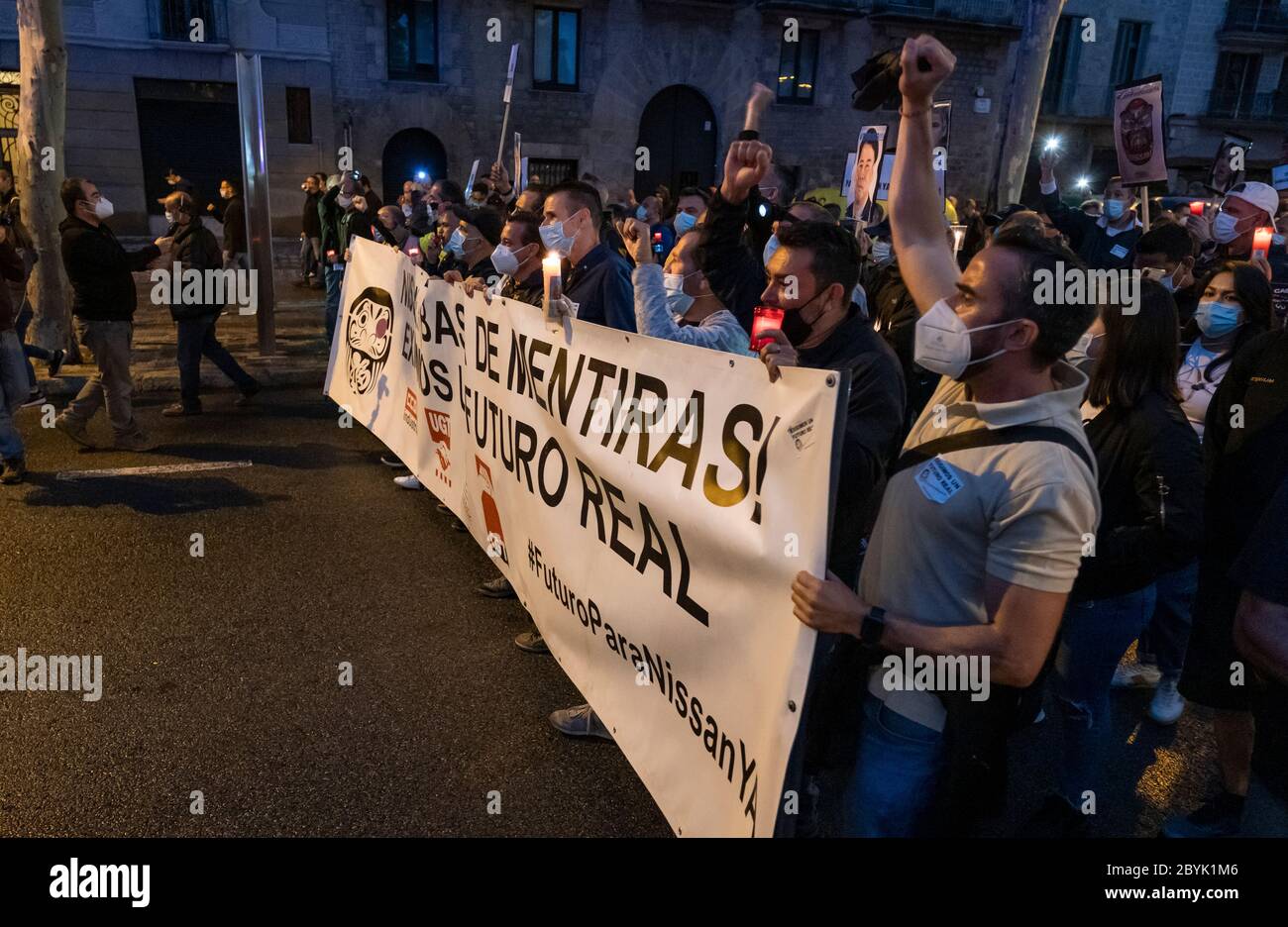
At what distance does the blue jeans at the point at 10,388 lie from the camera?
593 centimetres

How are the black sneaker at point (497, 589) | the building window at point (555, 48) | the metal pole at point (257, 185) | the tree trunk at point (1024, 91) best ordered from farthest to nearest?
the building window at point (555, 48), the tree trunk at point (1024, 91), the metal pole at point (257, 185), the black sneaker at point (497, 589)

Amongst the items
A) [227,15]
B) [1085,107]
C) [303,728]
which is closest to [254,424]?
[303,728]

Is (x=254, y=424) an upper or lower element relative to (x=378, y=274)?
lower

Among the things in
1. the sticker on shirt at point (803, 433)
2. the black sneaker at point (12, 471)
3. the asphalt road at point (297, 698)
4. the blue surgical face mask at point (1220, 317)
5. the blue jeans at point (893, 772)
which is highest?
the blue surgical face mask at point (1220, 317)

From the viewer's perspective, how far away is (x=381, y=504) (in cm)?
597

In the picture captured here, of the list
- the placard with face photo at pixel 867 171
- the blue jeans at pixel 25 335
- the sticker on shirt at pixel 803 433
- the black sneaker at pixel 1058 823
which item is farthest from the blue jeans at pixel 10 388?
the placard with face photo at pixel 867 171

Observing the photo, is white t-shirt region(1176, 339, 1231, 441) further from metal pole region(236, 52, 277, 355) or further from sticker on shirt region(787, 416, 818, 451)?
metal pole region(236, 52, 277, 355)

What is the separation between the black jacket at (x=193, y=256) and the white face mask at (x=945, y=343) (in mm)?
7149

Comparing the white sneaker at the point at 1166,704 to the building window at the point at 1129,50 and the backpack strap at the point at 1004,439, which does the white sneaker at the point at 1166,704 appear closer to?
the backpack strap at the point at 1004,439

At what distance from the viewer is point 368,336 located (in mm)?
6242

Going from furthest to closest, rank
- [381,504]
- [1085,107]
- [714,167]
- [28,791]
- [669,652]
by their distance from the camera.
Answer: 1. [1085,107]
2. [714,167]
3. [381,504]
4. [28,791]
5. [669,652]

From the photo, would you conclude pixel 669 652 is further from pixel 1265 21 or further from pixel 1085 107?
pixel 1265 21

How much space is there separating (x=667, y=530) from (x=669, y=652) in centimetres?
36

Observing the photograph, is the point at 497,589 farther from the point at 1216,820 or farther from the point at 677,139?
the point at 677,139
